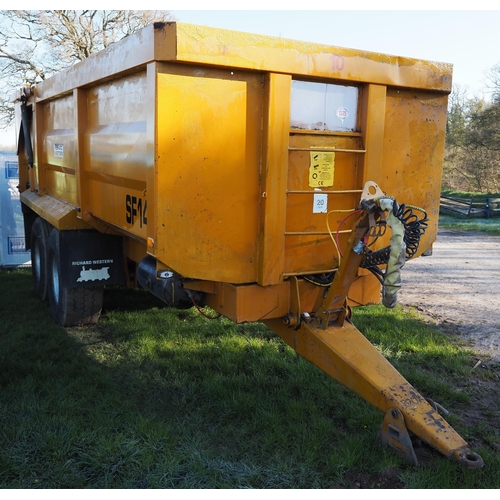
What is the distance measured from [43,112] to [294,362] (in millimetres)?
4294

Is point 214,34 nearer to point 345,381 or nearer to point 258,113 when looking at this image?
point 258,113

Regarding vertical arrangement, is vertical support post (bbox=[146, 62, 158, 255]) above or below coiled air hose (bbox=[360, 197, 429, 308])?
above

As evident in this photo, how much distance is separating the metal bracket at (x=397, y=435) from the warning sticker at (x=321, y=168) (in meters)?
1.46

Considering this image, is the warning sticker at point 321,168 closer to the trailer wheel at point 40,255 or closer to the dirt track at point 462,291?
the dirt track at point 462,291

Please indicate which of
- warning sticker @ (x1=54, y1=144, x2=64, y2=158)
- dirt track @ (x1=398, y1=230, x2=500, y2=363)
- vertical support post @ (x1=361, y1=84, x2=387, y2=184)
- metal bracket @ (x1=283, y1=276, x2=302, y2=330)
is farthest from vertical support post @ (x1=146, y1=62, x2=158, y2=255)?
dirt track @ (x1=398, y1=230, x2=500, y2=363)

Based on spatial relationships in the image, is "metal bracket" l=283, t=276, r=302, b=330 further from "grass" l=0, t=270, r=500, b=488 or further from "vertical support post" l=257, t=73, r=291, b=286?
"grass" l=0, t=270, r=500, b=488

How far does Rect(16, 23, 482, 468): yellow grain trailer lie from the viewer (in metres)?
3.16

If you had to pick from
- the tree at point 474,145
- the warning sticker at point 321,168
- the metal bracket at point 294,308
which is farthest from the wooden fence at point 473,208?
the metal bracket at point 294,308

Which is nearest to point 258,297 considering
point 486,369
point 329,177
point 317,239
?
point 317,239

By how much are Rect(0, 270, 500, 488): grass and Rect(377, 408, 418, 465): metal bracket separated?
0.05m

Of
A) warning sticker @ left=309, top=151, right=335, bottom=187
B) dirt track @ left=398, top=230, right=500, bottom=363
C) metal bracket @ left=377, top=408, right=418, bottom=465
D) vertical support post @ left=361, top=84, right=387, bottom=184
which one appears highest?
vertical support post @ left=361, top=84, right=387, bottom=184

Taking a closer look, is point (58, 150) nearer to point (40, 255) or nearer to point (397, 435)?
point (40, 255)

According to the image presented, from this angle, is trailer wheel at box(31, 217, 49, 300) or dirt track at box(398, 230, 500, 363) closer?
dirt track at box(398, 230, 500, 363)

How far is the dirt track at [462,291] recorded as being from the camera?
589 cm
